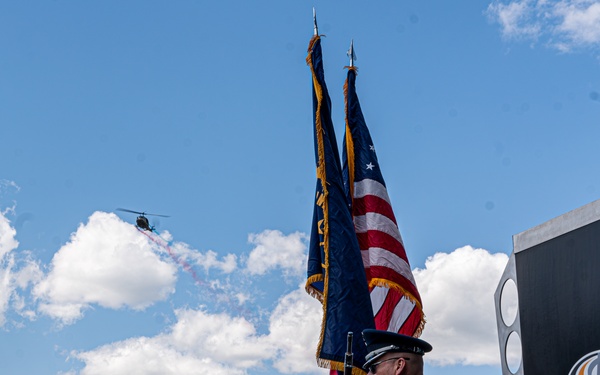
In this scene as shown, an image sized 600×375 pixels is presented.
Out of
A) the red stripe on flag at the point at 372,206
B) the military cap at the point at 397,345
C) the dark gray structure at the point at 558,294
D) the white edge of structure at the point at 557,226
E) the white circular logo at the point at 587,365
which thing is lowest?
the military cap at the point at 397,345

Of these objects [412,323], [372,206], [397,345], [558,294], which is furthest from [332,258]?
[397,345]

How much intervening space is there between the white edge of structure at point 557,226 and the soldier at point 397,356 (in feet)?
10.3

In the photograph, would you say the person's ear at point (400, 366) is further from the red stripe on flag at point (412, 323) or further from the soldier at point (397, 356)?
the red stripe on flag at point (412, 323)

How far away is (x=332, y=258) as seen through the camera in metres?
8.71

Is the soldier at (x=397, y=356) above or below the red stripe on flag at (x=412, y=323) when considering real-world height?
below

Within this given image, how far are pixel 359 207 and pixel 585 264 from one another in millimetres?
3064

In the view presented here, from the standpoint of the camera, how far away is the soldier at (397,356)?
4902 mm

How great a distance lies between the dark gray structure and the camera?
24.3ft

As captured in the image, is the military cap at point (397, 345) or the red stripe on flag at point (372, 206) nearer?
the military cap at point (397, 345)

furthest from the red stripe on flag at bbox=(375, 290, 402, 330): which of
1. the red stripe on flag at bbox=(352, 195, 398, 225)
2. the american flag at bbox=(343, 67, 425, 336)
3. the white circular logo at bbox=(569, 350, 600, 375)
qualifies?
the white circular logo at bbox=(569, 350, 600, 375)

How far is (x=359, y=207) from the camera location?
9.73m

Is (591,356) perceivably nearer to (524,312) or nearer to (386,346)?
(524,312)

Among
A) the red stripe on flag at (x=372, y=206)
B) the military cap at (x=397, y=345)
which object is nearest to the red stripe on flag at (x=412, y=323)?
the red stripe on flag at (x=372, y=206)

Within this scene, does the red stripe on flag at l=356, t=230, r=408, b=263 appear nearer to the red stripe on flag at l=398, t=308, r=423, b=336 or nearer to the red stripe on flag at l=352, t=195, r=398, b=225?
the red stripe on flag at l=352, t=195, r=398, b=225
